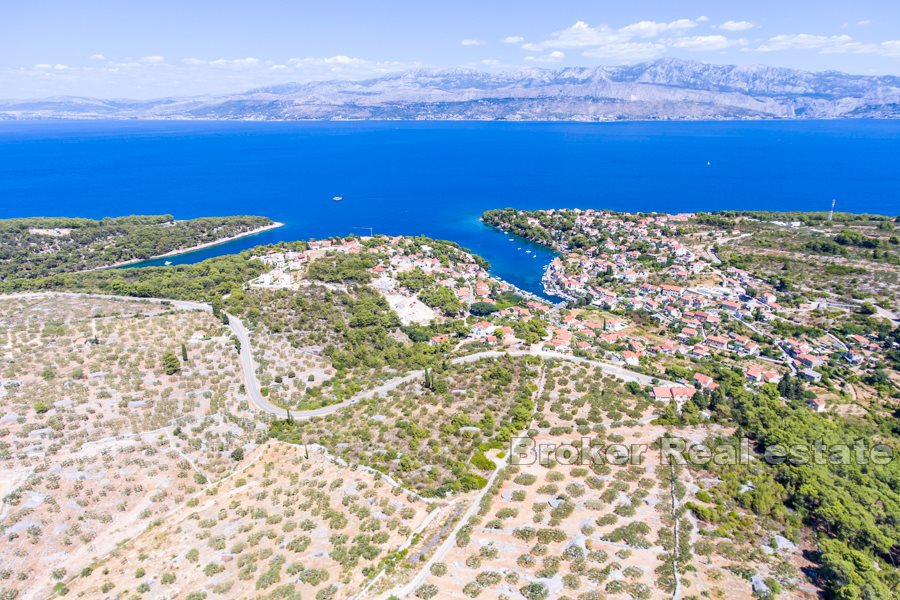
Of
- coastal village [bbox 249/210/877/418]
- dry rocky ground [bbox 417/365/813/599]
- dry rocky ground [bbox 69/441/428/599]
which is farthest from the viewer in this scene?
coastal village [bbox 249/210/877/418]

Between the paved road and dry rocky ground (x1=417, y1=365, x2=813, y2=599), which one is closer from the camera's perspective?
dry rocky ground (x1=417, y1=365, x2=813, y2=599)

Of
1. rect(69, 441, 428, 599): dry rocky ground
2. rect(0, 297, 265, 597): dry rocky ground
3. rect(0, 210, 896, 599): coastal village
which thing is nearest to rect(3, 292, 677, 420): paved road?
rect(0, 210, 896, 599): coastal village

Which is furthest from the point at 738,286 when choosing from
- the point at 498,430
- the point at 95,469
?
the point at 95,469

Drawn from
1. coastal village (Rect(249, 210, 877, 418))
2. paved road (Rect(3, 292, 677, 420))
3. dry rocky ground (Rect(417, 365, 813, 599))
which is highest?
dry rocky ground (Rect(417, 365, 813, 599))

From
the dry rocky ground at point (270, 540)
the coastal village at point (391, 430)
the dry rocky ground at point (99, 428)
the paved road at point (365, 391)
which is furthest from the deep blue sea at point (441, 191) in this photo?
the dry rocky ground at point (270, 540)

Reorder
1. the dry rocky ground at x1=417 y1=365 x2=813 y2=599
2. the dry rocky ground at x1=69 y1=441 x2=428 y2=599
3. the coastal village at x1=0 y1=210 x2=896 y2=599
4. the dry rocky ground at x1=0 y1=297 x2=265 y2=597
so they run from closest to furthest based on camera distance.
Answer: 1. the dry rocky ground at x1=417 y1=365 x2=813 y2=599
2. the dry rocky ground at x1=69 y1=441 x2=428 y2=599
3. the coastal village at x1=0 y1=210 x2=896 y2=599
4. the dry rocky ground at x1=0 y1=297 x2=265 y2=597

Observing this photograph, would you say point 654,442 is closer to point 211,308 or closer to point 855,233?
point 211,308

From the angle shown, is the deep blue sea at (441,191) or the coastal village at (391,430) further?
the deep blue sea at (441,191)


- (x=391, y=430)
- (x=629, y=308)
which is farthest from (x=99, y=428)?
(x=629, y=308)

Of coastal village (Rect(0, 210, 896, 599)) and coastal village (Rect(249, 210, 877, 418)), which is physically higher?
coastal village (Rect(0, 210, 896, 599))

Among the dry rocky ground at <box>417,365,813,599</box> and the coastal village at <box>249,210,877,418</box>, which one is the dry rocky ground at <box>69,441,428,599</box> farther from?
the coastal village at <box>249,210,877,418</box>

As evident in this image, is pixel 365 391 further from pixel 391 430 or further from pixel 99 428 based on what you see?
pixel 99 428

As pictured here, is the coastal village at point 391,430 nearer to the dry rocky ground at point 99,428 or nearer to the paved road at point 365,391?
the dry rocky ground at point 99,428
